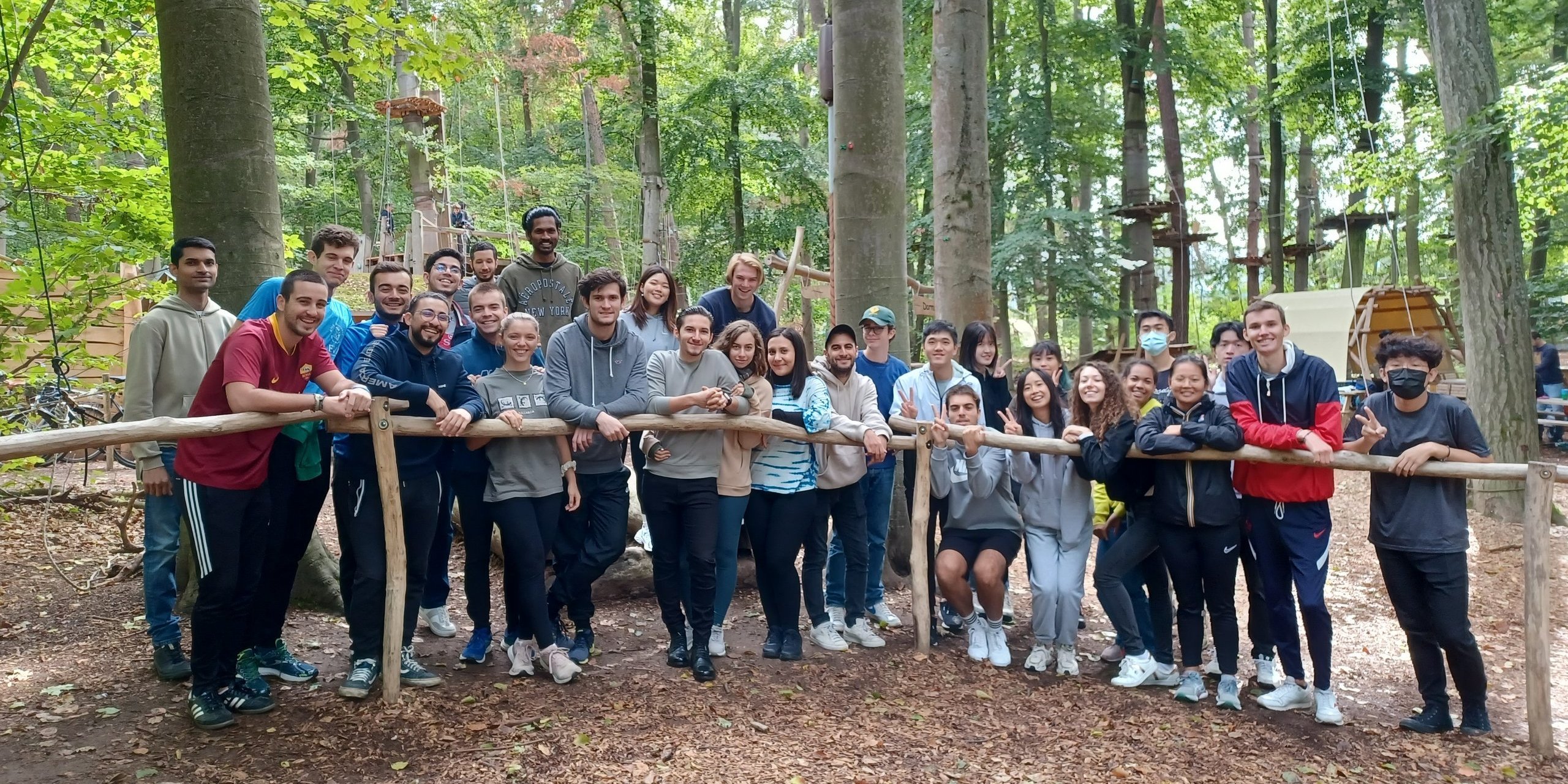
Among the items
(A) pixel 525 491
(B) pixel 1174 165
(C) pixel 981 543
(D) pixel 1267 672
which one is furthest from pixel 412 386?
(B) pixel 1174 165

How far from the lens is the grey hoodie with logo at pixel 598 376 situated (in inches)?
180

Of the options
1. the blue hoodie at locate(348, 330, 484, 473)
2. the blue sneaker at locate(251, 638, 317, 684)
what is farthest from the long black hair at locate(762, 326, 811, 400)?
the blue sneaker at locate(251, 638, 317, 684)

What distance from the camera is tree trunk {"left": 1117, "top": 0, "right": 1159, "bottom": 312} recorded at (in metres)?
17.0

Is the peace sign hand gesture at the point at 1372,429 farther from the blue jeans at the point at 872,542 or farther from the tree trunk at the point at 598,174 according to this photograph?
the tree trunk at the point at 598,174

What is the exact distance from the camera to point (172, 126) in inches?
195

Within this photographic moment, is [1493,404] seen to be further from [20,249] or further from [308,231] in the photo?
[308,231]

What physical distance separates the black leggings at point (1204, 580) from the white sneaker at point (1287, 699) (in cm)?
21

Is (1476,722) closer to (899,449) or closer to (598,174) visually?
(899,449)

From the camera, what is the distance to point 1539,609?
444cm

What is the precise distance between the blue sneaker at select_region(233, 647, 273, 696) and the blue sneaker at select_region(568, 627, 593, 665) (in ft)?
4.42

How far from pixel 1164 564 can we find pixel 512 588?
3.45m

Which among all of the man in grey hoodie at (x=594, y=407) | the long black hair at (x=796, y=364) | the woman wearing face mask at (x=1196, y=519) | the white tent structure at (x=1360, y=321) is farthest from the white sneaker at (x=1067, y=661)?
the white tent structure at (x=1360, y=321)

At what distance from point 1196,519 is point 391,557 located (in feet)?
12.7

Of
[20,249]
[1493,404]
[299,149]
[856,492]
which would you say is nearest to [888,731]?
[856,492]
